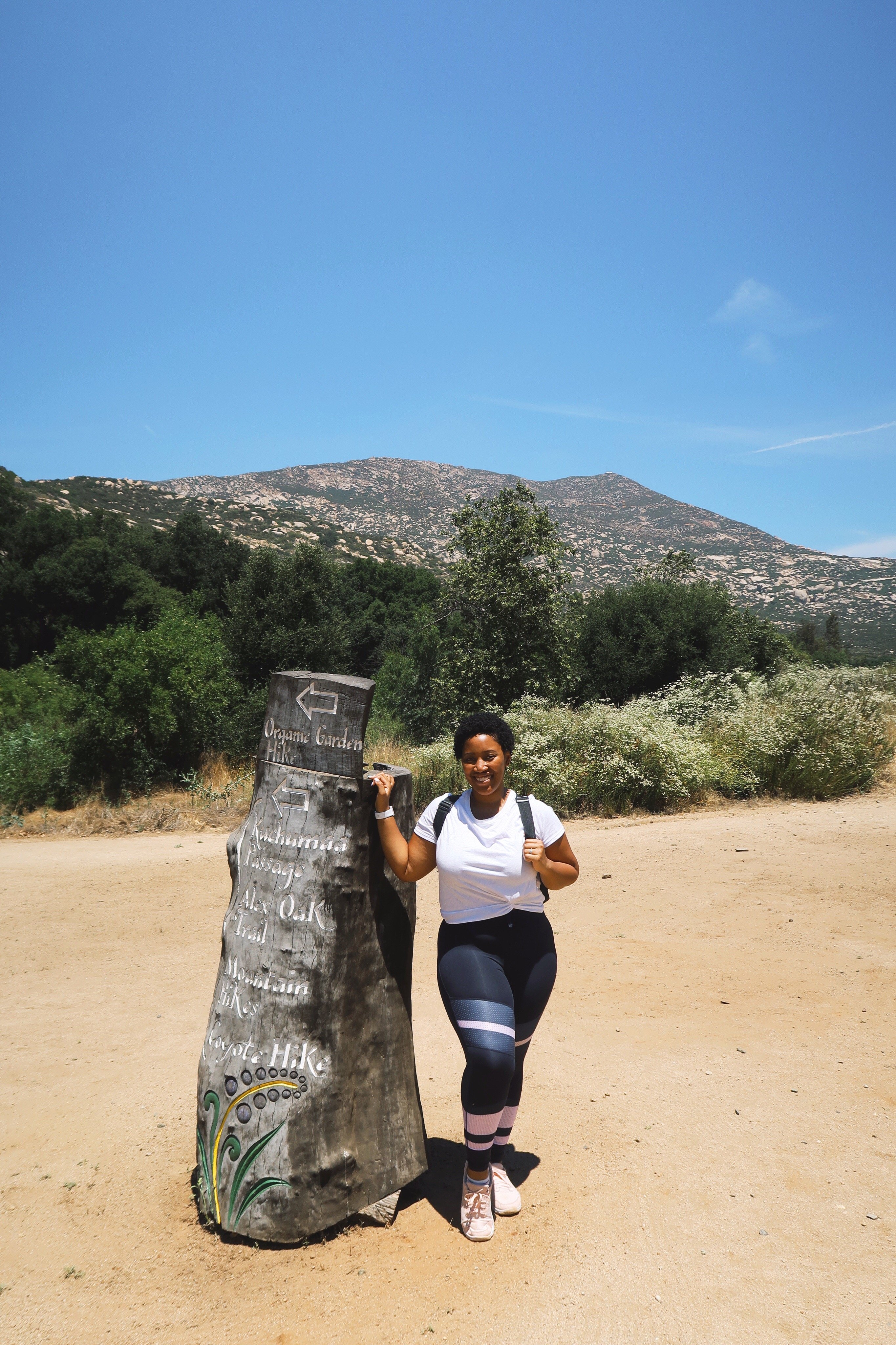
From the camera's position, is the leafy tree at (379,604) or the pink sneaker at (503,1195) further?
the leafy tree at (379,604)

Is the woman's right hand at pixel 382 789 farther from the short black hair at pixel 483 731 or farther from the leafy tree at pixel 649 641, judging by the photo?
the leafy tree at pixel 649 641

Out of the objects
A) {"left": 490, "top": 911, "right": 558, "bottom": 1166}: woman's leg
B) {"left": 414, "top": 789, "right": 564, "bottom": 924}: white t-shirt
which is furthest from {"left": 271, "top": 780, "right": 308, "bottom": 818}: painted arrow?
{"left": 490, "top": 911, "right": 558, "bottom": 1166}: woman's leg

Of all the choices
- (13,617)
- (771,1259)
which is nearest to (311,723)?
(771,1259)

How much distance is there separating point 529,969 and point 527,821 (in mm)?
522

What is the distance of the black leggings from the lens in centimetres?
280

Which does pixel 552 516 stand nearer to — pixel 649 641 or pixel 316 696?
pixel 649 641

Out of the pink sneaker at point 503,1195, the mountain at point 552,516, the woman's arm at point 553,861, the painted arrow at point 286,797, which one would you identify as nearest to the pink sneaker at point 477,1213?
the pink sneaker at point 503,1195

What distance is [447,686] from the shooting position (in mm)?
15547

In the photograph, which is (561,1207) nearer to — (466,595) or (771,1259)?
(771,1259)

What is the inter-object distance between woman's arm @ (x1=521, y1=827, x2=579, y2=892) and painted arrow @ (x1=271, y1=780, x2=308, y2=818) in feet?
2.64

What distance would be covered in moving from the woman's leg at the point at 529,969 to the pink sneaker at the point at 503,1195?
326mm

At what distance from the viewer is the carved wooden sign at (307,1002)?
291 cm

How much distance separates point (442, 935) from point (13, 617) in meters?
29.0

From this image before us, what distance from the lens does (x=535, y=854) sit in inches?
111
